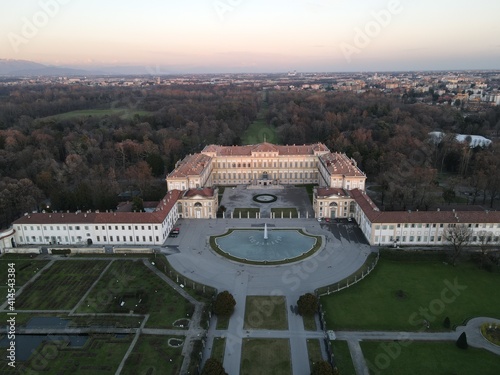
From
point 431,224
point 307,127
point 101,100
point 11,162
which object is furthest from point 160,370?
point 101,100

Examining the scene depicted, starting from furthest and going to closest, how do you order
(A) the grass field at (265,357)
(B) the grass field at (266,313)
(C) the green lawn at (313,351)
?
(B) the grass field at (266,313)
(C) the green lawn at (313,351)
(A) the grass field at (265,357)

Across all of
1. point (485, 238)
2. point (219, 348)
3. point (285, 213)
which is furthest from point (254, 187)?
point (219, 348)

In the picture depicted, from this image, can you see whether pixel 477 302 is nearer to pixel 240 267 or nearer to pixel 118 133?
pixel 240 267

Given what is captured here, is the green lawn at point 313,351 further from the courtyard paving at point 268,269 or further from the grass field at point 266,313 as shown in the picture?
the grass field at point 266,313

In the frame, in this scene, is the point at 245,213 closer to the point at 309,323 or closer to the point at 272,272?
the point at 272,272

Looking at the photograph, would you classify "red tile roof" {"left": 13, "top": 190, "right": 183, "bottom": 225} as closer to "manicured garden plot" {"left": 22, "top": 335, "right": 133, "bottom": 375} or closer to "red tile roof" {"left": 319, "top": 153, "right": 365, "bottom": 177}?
"manicured garden plot" {"left": 22, "top": 335, "right": 133, "bottom": 375}

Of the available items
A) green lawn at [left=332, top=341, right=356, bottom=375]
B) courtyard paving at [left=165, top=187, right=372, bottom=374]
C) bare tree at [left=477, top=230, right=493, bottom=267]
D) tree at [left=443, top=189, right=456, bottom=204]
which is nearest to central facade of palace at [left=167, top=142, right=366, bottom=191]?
courtyard paving at [left=165, top=187, right=372, bottom=374]

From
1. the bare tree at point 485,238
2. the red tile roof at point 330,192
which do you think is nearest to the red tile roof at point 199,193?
the red tile roof at point 330,192
